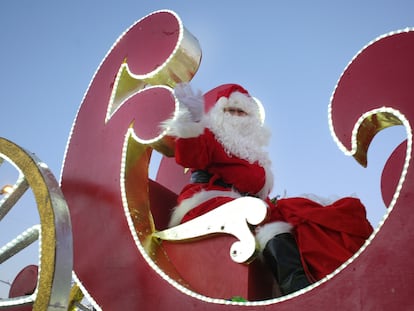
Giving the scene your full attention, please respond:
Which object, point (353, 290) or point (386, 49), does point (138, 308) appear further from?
point (386, 49)

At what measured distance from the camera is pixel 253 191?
294cm

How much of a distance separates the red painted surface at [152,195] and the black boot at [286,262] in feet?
0.56

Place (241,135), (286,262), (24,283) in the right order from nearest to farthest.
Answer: (286,262) → (241,135) → (24,283)

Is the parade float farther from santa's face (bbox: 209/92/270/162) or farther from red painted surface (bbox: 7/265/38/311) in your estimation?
red painted surface (bbox: 7/265/38/311)

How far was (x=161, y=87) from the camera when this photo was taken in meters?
2.55

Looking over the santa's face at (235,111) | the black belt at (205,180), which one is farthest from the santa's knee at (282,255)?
the santa's face at (235,111)

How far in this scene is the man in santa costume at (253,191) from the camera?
2.22 metres

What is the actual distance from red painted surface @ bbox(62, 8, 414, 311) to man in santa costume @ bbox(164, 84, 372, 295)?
0.19 m

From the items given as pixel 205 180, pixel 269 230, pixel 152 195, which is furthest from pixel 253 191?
pixel 269 230

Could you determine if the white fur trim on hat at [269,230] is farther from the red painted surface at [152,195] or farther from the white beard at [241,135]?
the white beard at [241,135]

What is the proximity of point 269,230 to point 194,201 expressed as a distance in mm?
469

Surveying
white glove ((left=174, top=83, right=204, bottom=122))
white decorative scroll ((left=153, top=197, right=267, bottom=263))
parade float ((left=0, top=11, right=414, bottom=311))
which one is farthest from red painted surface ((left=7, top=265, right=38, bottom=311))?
white glove ((left=174, top=83, right=204, bottom=122))

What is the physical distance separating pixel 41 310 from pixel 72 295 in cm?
73

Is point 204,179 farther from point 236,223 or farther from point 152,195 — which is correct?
point 236,223
